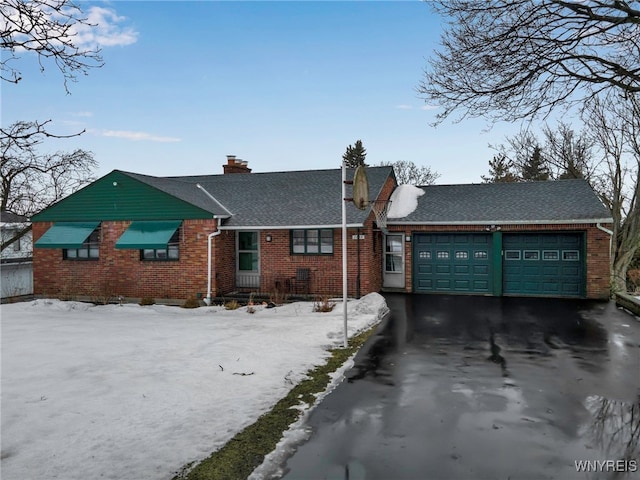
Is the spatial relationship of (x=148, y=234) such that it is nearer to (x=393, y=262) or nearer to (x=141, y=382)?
(x=393, y=262)

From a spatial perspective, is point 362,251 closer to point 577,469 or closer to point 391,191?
point 391,191

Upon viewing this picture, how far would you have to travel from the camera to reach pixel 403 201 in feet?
61.0

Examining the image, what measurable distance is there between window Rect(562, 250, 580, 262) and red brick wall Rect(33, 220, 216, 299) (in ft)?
41.0

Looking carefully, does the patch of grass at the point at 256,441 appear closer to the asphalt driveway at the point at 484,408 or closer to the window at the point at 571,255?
the asphalt driveway at the point at 484,408

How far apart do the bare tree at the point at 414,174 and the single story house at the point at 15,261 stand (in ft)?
107

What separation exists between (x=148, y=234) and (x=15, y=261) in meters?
23.3

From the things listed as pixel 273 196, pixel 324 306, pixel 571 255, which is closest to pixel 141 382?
pixel 324 306

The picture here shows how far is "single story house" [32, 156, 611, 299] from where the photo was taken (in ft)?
51.3

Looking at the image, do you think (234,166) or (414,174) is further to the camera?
(414,174)

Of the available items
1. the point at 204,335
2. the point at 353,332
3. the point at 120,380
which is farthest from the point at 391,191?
the point at 120,380

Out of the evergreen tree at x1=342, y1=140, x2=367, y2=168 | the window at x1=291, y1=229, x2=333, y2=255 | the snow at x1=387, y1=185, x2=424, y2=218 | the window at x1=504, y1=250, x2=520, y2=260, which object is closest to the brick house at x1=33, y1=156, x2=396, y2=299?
the window at x1=291, y1=229, x2=333, y2=255

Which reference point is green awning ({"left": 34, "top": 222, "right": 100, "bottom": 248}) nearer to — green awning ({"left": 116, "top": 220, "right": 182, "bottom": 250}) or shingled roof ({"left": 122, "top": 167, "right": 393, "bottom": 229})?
green awning ({"left": 116, "top": 220, "right": 182, "bottom": 250})

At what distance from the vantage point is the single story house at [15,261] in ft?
83.6

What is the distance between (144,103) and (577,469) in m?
17.0
